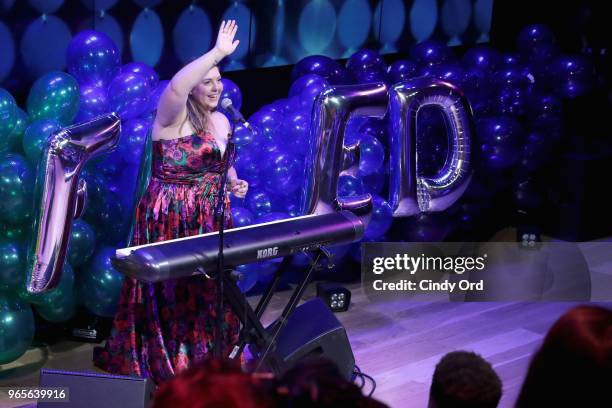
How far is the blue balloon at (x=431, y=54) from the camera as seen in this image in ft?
21.4

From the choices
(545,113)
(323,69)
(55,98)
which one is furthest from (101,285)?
(545,113)

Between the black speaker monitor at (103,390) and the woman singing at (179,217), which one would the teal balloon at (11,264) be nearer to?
the woman singing at (179,217)

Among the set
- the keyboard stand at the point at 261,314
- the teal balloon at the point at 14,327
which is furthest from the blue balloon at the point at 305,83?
the teal balloon at the point at 14,327

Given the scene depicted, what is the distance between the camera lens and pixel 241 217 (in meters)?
5.32

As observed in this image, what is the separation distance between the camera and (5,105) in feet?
14.6

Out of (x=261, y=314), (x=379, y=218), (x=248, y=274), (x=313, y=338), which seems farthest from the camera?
(x=379, y=218)

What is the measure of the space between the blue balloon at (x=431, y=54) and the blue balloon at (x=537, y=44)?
0.82 m

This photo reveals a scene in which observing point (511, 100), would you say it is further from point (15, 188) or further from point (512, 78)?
point (15, 188)

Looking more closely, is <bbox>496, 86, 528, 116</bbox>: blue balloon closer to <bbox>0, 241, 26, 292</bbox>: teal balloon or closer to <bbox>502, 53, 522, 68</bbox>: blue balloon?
<bbox>502, 53, 522, 68</bbox>: blue balloon

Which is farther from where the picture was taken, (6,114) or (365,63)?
(365,63)

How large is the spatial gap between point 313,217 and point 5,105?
1.54 meters

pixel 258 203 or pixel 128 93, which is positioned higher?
pixel 128 93

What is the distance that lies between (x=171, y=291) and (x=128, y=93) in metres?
1.06

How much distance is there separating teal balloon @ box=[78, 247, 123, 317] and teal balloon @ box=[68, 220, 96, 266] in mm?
98
